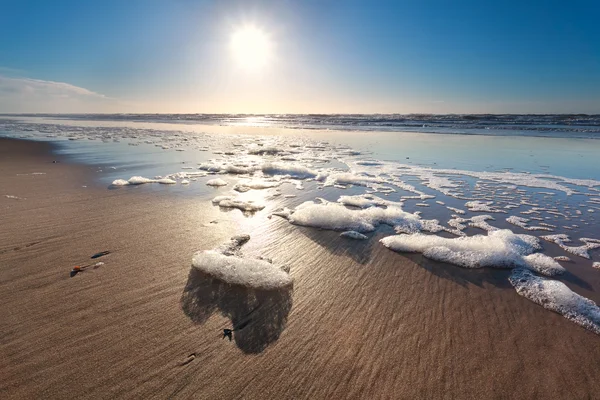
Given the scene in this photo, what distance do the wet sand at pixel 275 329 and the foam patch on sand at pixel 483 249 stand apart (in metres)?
0.16

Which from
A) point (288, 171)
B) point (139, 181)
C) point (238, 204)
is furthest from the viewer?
point (288, 171)

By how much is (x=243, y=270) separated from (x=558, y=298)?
263cm

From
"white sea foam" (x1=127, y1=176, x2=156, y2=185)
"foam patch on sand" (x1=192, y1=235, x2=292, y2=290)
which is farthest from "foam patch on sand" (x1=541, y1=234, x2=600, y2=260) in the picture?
"white sea foam" (x1=127, y1=176, x2=156, y2=185)

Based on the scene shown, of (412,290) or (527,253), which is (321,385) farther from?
(527,253)

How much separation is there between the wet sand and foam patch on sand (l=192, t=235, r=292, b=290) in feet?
0.31

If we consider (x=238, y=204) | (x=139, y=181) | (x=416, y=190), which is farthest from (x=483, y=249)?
(x=139, y=181)

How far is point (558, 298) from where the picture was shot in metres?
2.46

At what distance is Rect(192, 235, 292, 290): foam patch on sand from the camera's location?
8.21 ft

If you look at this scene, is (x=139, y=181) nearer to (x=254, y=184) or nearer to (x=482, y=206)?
(x=254, y=184)

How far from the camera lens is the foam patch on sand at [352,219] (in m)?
3.91

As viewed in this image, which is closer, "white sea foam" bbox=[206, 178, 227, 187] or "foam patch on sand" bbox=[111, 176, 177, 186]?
"foam patch on sand" bbox=[111, 176, 177, 186]

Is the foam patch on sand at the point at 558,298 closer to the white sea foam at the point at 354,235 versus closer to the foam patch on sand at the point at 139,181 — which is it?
the white sea foam at the point at 354,235

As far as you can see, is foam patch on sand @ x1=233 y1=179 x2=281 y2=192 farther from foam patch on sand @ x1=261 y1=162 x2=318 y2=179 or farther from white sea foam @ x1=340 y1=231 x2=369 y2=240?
white sea foam @ x1=340 y1=231 x2=369 y2=240

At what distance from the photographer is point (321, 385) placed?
65.7 inches
